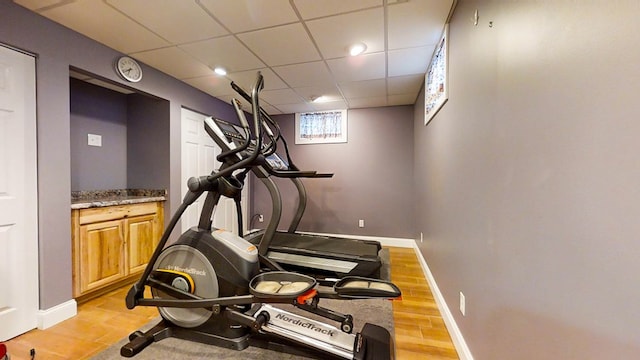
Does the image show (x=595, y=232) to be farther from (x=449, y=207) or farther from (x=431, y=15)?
(x=431, y=15)

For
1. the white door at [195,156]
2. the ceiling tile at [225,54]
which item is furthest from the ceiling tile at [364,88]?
the white door at [195,156]

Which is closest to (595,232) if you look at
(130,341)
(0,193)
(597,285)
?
(597,285)

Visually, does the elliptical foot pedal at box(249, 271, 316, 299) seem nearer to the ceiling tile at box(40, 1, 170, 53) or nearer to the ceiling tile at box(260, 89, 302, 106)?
the ceiling tile at box(40, 1, 170, 53)

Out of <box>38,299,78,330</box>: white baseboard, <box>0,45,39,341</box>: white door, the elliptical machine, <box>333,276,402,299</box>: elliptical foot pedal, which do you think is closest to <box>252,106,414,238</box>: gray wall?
the elliptical machine

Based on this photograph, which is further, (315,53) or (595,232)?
(315,53)

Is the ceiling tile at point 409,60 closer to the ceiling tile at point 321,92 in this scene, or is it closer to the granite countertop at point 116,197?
the ceiling tile at point 321,92

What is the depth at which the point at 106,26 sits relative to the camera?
6.65 ft

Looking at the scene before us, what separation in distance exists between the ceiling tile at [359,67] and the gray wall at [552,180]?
3.81 feet

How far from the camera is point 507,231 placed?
1.02 m

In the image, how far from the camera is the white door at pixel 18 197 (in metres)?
1.72

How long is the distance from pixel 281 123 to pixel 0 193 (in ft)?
11.9

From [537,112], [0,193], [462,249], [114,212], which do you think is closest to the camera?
[537,112]

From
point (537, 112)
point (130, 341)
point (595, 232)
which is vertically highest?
point (537, 112)

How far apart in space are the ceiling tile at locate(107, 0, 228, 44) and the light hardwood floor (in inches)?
91.2
